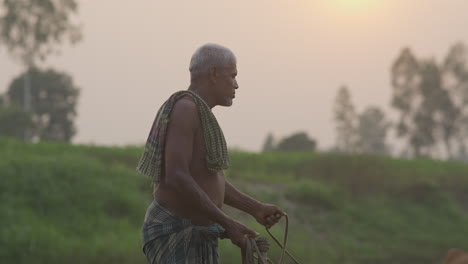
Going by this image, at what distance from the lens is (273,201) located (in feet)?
66.2

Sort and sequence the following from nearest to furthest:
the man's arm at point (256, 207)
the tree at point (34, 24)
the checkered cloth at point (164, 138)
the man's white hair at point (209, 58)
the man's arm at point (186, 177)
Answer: the man's arm at point (186, 177) → the checkered cloth at point (164, 138) → the man's white hair at point (209, 58) → the man's arm at point (256, 207) → the tree at point (34, 24)

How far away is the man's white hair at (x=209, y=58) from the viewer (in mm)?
3898

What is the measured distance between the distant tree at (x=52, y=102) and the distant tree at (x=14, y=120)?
5788 millimetres

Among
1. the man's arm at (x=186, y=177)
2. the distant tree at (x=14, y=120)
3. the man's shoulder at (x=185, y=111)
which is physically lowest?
the man's arm at (x=186, y=177)

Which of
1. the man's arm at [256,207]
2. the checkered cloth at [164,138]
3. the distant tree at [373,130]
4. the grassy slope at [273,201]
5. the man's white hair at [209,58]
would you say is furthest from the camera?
the distant tree at [373,130]

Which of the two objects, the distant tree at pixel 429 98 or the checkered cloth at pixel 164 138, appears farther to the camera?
the distant tree at pixel 429 98

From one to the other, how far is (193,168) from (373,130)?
66496 millimetres

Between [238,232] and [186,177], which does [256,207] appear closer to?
[238,232]

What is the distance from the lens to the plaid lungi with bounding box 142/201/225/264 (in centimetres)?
379

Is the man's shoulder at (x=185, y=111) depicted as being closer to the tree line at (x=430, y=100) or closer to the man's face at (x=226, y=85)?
the man's face at (x=226, y=85)

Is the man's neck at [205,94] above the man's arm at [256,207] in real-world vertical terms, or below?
above

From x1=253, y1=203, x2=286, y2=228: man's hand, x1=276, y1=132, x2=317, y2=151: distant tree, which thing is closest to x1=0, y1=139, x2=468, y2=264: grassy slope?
x1=253, y1=203, x2=286, y2=228: man's hand

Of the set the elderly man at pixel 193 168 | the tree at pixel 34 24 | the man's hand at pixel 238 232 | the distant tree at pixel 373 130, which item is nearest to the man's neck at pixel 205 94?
the elderly man at pixel 193 168

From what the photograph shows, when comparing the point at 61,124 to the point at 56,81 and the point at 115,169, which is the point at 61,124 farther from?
the point at 115,169
